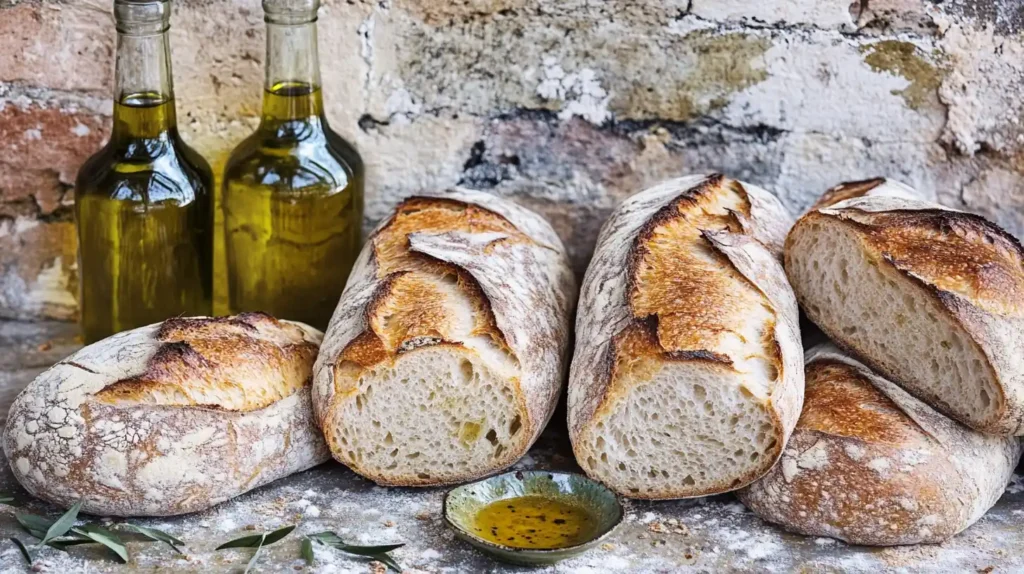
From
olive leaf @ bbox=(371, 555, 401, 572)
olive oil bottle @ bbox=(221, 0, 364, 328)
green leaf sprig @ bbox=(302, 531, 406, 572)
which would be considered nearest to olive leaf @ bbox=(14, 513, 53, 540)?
green leaf sprig @ bbox=(302, 531, 406, 572)

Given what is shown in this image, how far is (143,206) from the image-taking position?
2252mm

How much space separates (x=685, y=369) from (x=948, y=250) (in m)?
0.53

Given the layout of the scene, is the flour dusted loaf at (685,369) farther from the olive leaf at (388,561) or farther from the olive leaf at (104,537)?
the olive leaf at (104,537)

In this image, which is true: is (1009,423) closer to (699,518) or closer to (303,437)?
(699,518)

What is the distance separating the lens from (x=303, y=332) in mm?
2176

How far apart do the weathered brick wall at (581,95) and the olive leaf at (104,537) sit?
1028mm

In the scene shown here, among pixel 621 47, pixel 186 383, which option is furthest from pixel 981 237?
pixel 186 383

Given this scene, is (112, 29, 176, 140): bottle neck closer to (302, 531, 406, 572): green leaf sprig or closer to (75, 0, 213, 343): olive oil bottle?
(75, 0, 213, 343): olive oil bottle

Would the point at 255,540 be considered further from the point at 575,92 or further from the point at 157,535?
the point at 575,92

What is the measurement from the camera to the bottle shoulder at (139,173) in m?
A: 2.24

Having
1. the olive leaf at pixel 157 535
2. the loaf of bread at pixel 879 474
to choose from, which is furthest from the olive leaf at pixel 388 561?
the loaf of bread at pixel 879 474

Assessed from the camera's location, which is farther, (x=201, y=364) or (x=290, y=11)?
(x=290, y=11)

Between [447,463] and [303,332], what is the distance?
0.42 meters

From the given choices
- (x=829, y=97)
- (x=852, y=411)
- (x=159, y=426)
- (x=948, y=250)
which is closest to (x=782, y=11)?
(x=829, y=97)
